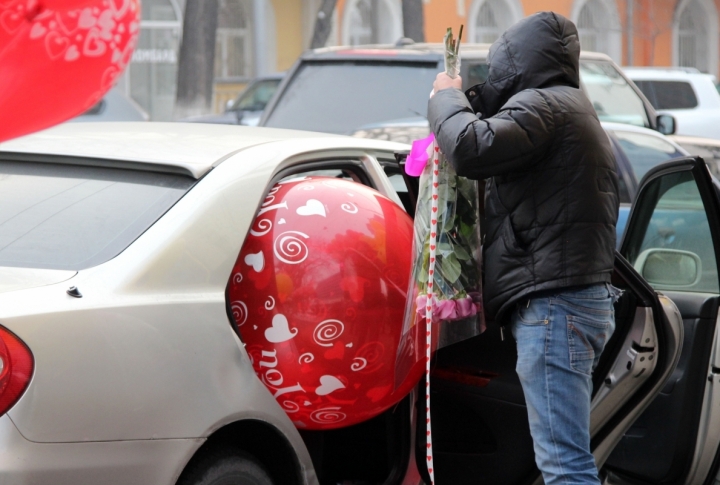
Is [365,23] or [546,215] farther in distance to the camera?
[365,23]

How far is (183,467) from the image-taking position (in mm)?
2355

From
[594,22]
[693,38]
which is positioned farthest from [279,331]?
[693,38]

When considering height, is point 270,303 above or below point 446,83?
below

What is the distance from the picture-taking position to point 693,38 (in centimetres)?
3375

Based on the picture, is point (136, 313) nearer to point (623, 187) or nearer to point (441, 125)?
point (441, 125)

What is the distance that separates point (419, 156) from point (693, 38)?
3313cm

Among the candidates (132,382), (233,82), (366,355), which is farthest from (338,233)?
(233,82)

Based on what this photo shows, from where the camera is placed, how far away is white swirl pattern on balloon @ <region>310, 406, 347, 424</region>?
109 inches

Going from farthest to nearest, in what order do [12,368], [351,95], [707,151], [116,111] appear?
[116,111] → [707,151] → [351,95] → [12,368]

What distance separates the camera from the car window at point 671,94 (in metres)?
14.9

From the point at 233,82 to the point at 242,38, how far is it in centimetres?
120

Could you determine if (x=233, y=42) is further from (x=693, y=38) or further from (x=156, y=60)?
(x=693, y=38)

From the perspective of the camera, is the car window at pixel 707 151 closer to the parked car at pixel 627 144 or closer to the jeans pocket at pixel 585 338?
the parked car at pixel 627 144

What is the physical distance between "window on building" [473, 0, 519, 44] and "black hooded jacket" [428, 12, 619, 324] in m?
26.4
